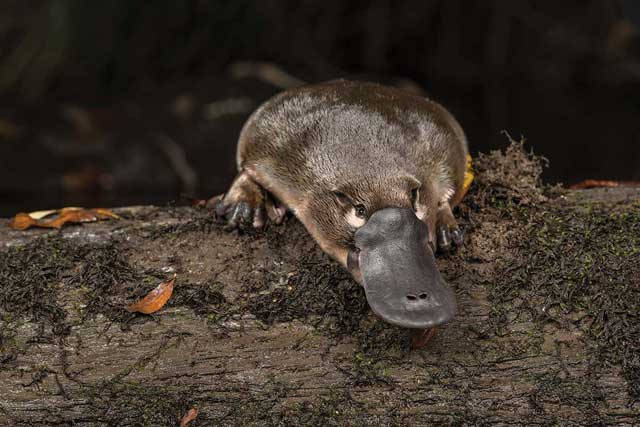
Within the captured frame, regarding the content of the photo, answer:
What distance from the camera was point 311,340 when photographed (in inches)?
103

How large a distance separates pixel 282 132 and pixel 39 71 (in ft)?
19.5

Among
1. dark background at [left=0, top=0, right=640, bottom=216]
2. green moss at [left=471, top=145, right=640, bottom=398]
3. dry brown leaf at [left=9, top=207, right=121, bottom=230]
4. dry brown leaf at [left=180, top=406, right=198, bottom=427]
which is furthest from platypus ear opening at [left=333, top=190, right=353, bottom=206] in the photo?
dark background at [left=0, top=0, right=640, bottom=216]

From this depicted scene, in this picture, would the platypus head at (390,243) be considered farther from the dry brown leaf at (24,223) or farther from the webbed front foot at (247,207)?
the dry brown leaf at (24,223)

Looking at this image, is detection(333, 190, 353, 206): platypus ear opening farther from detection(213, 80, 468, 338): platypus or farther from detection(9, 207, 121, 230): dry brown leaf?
detection(9, 207, 121, 230): dry brown leaf

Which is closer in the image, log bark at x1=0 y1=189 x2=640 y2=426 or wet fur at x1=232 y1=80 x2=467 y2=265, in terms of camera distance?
log bark at x1=0 y1=189 x2=640 y2=426

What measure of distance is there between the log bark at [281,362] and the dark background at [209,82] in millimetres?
4428

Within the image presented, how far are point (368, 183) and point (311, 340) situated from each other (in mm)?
495

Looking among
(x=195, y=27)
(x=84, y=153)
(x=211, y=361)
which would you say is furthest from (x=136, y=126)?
(x=211, y=361)

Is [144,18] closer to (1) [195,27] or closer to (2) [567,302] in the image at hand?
(1) [195,27]

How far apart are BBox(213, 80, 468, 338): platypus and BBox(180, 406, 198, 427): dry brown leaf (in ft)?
1.96

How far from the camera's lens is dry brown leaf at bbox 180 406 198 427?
2541 mm

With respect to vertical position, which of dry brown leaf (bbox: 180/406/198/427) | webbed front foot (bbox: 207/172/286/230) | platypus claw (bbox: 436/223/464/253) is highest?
platypus claw (bbox: 436/223/464/253)

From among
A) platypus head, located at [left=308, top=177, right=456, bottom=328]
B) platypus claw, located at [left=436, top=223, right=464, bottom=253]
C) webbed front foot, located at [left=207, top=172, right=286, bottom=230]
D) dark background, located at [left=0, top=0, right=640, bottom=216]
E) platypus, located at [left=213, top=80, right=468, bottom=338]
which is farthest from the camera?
dark background, located at [left=0, top=0, right=640, bottom=216]

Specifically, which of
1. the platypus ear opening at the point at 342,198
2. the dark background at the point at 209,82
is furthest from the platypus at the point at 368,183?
the dark background at the point at 209,82
